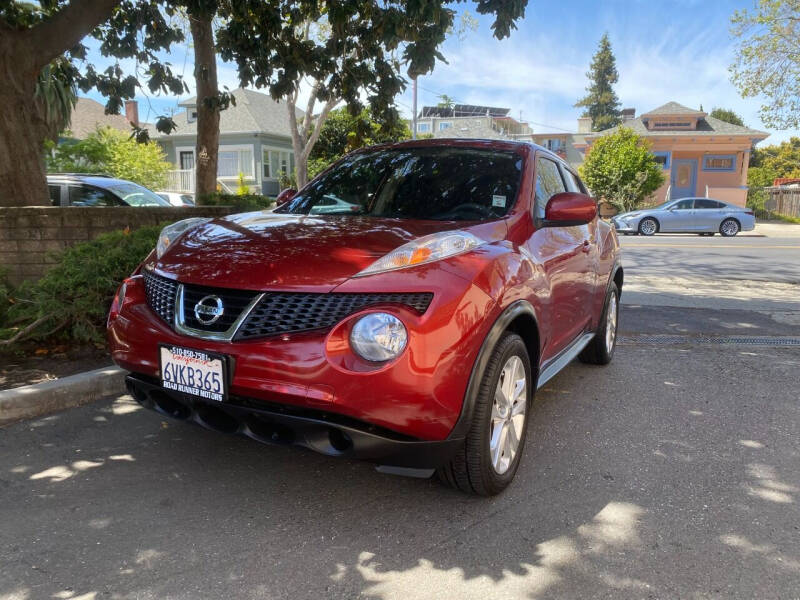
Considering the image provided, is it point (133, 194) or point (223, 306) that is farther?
point (133, 194)

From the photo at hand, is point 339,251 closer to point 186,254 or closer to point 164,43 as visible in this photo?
point 186,254

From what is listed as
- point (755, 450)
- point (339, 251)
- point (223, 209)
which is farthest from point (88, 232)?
point (755, 450)

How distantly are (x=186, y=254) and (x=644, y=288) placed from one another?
833cm

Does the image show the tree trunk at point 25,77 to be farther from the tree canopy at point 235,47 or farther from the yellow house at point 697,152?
the yellow house at point 697,152

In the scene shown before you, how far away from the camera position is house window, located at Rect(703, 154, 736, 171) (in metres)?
35.9

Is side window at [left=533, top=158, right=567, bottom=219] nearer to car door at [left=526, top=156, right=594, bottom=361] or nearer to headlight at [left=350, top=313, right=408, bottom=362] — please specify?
car door at [left=526, top=156, right=594, bottom=361]

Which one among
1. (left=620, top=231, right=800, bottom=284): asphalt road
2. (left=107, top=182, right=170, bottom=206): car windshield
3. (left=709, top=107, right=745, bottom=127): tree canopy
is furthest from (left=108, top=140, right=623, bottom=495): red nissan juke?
(left=709, top=107, right=745, bottom=127): tree canopy

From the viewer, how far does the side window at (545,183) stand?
3.76 m

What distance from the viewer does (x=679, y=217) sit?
22844mm

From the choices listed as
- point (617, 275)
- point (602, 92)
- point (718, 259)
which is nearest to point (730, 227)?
point (718, 259)

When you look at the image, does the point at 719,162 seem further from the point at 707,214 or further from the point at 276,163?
the point at 276,163

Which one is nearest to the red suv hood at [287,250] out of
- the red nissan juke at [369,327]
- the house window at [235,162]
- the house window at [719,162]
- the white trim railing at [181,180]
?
the red nissan juke at [369,327]

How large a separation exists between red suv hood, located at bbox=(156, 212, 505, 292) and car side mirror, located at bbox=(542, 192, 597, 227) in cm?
56

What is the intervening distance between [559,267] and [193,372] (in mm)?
2154
